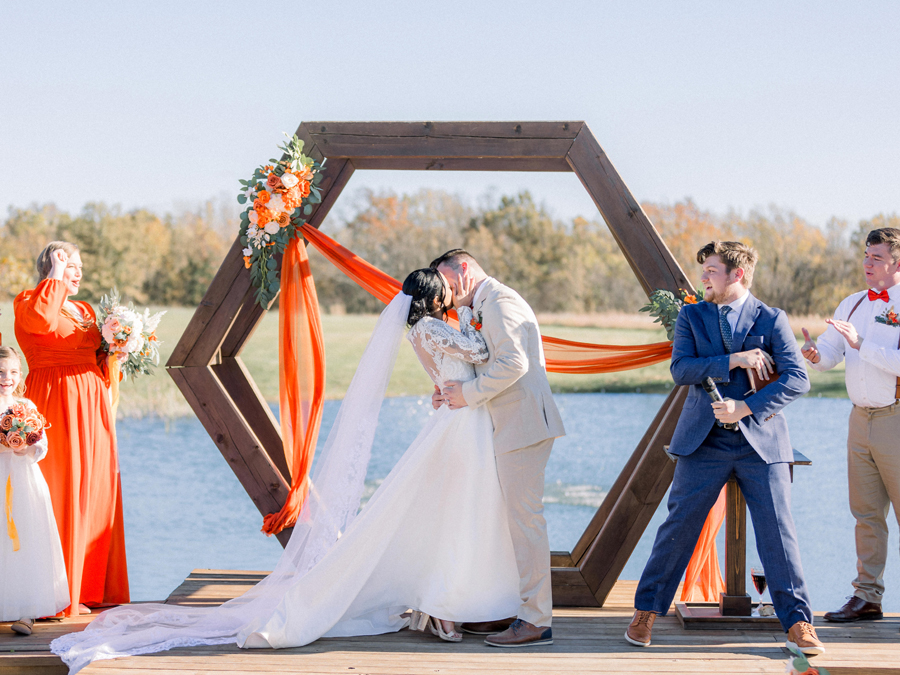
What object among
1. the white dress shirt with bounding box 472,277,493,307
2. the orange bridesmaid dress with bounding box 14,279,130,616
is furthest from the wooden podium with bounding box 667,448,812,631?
the orange bridesmaid dress with bounding box 14,279,130,616

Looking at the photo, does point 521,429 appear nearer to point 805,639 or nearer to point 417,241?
point 805,639

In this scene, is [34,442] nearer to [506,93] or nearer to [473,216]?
[473,216]

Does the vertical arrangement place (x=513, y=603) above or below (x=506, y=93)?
below

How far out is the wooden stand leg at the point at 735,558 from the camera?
3.99 m

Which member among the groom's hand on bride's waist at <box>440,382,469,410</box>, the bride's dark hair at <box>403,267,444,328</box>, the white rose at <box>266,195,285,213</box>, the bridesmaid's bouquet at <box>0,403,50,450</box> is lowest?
the bridesmaid's bouquet at <box>0,403,50,450</box>

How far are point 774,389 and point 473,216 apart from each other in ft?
56.5

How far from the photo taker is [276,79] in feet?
72.4

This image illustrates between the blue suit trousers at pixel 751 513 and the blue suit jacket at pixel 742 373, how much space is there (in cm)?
7

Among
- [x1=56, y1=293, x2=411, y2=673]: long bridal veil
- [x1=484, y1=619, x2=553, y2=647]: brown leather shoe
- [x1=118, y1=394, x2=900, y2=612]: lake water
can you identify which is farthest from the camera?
[x1=118, y1=394, x2=900, y2=612]: lake water

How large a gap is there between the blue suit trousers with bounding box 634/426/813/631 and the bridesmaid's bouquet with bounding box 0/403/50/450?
2.98m

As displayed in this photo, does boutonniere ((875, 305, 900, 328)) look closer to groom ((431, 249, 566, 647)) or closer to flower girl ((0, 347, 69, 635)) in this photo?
groom ((431, 249, 566, 647))

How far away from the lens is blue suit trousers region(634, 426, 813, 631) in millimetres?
3578

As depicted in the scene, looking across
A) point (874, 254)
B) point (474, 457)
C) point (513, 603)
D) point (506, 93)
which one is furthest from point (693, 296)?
point (506, 93)

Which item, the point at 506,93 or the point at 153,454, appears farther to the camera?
the point at 506,93
